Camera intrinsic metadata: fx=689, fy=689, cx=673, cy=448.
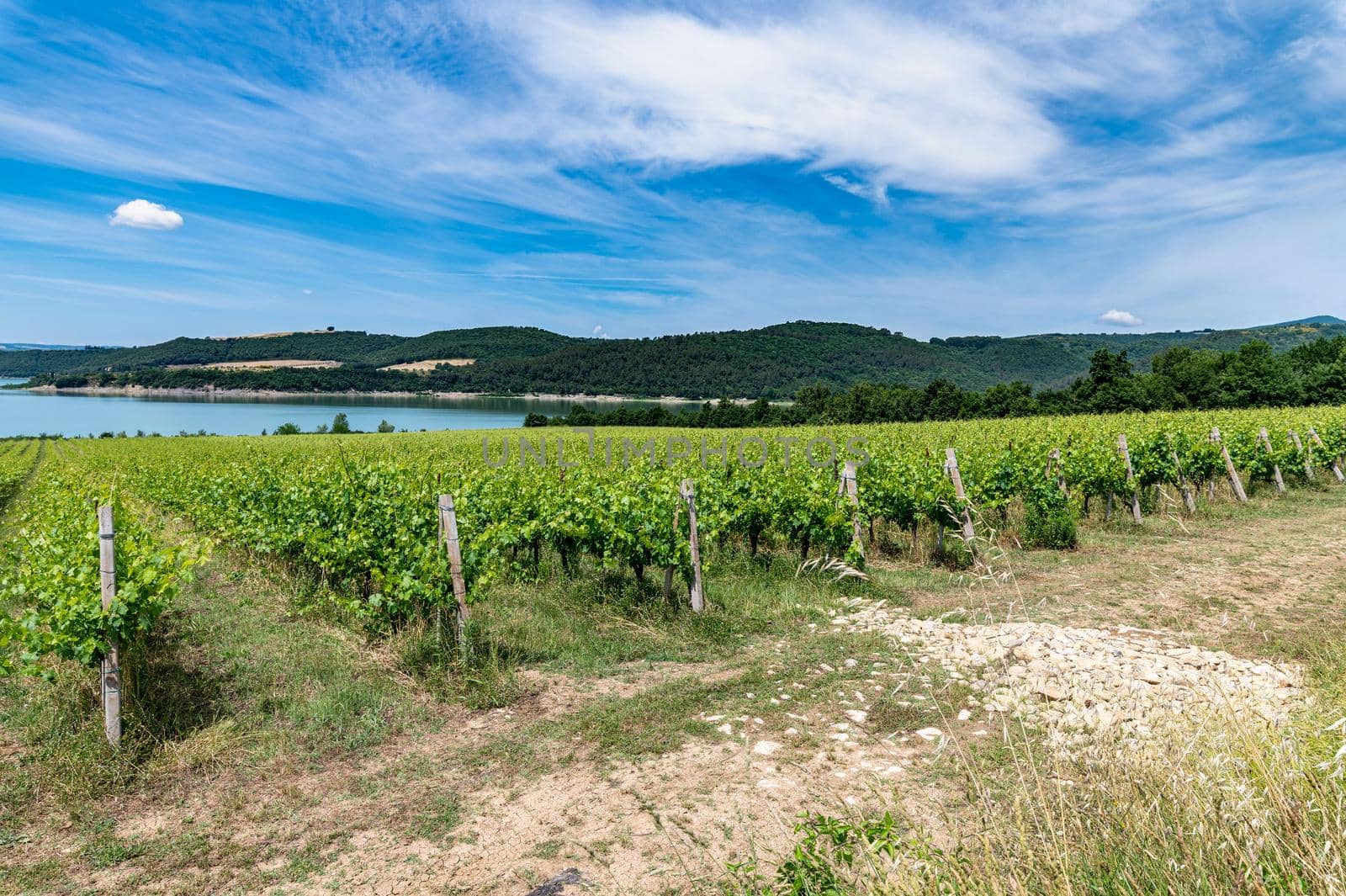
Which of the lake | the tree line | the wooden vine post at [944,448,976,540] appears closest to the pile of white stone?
the wooden vine post at [944,448,976,540]

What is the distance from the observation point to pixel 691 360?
142375 mm

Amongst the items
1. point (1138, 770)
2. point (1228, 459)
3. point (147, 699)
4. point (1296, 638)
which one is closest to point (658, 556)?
point (147, 699)

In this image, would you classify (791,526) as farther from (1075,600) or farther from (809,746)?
(809,746)

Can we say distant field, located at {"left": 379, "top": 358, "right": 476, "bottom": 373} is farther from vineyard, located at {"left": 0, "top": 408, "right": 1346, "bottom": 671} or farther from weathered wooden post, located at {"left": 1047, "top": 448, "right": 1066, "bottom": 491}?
weathered wooden post, located at {"left": 1047, "top": 448, "right": 1066, "bottom": 491}

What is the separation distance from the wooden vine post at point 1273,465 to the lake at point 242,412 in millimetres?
73750

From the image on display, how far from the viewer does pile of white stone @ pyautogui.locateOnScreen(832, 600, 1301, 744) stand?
15.4ft

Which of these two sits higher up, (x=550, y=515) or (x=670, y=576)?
(x=550, y=515)

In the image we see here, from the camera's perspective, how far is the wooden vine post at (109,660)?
493cm

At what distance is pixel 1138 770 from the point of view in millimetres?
2789

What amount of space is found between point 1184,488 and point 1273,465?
4.96m

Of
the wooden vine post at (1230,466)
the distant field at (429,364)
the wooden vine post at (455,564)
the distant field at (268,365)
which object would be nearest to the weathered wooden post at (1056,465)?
the wooden vine post at (1230,466)

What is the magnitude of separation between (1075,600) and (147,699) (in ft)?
32.2

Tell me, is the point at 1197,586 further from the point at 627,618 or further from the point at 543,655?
the point at 543,655

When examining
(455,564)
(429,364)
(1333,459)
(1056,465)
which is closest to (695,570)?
(455,564)
